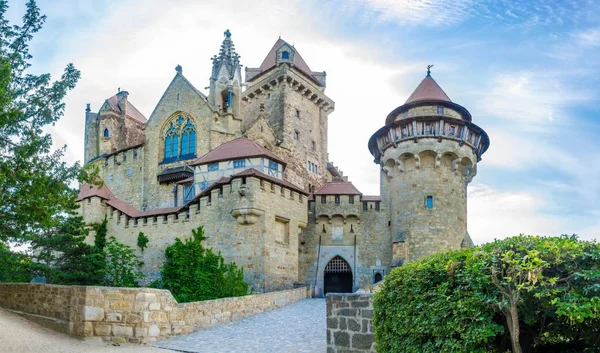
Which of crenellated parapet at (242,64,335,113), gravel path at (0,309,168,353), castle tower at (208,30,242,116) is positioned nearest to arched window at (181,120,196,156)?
castle tower at (208,30,242,116)

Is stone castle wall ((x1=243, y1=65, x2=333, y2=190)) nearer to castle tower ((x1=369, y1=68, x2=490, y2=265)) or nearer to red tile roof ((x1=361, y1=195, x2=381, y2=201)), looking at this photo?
red tile roof ((x1=361, y1=195, x2=381, y2=201))

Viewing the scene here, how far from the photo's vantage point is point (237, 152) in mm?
32125

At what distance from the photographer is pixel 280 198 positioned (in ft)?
95.9

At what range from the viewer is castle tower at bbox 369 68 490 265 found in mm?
30609

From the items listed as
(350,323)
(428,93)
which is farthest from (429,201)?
(350,323)

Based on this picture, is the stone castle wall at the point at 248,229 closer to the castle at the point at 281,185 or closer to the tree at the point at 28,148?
the castle at the point at 281,185

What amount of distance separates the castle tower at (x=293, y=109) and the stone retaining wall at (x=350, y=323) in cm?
2730

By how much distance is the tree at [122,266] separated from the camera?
29.6 meters

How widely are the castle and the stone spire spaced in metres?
0.10

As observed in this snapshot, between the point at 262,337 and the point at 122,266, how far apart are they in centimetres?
1723

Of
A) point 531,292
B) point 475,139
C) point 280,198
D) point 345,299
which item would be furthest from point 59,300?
point 475,139

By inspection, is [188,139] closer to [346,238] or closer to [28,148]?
[346,238]

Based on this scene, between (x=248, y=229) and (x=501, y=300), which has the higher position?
(x=248, y=229)

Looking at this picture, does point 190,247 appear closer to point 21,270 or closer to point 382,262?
point 21,270
